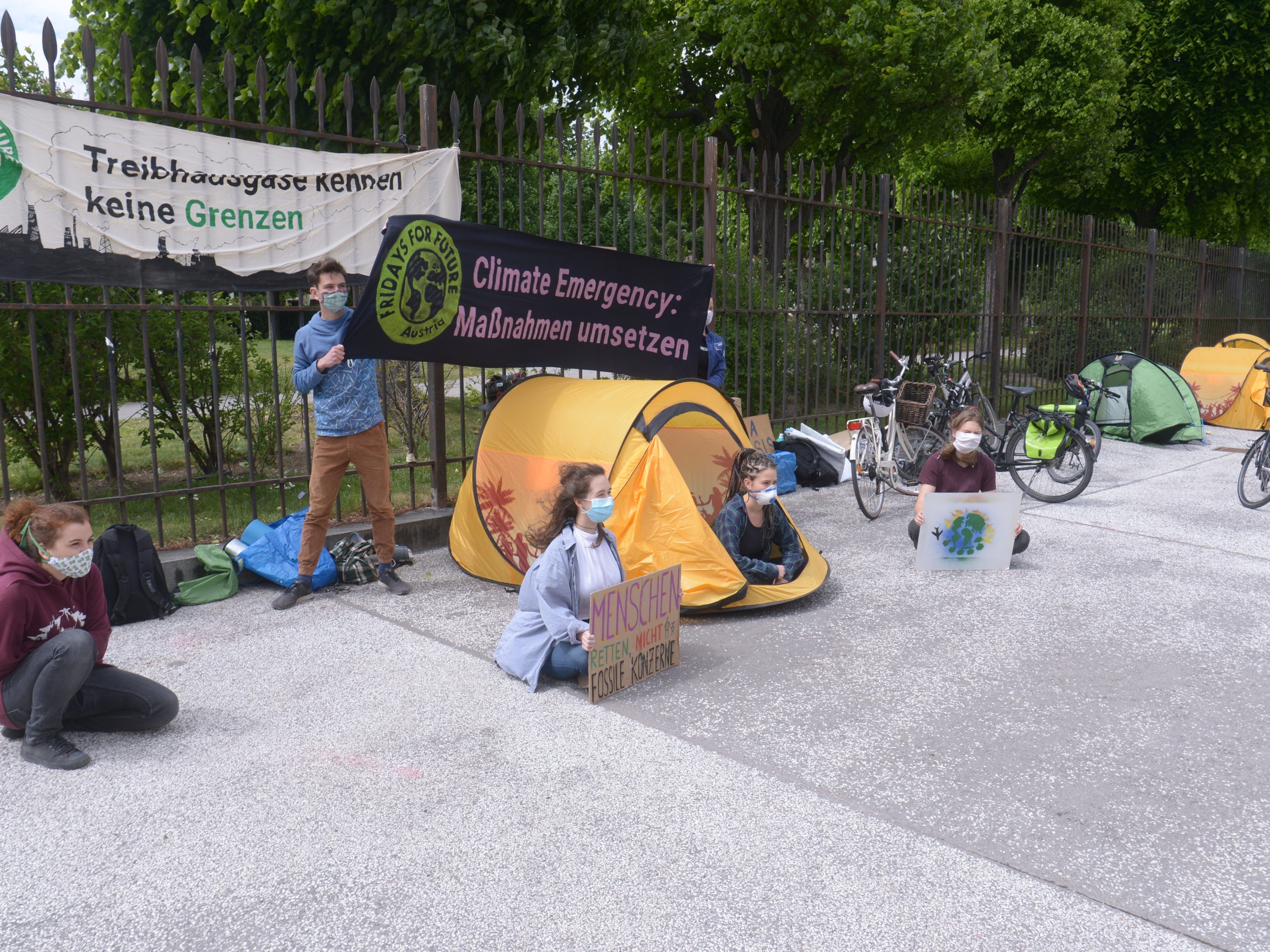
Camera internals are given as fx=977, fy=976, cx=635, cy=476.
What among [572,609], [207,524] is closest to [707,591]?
[572,609]

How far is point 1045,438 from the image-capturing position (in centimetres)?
891

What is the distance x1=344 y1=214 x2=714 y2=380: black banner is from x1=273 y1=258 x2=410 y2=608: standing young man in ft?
0.59

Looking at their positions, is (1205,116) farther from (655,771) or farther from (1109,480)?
(655,771)

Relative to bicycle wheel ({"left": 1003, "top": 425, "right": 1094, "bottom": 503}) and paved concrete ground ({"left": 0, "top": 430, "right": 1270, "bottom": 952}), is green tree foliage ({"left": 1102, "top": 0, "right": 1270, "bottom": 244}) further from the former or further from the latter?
paved concrete ground ({"left": 0, "top": 430, "right": 1270, "bottom": 952})

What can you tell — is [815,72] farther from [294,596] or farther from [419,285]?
[294,596]

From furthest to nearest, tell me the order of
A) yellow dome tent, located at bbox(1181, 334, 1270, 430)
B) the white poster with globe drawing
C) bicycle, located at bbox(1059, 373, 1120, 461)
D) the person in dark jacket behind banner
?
1. yellow dome tent, located at bbox(1181, 334, 1270, 430)
2. bicycle, located at bbox(1059, 373, 1120, 461)
3. the person in dark jacket behind banner
4. the white poster with globe drawing

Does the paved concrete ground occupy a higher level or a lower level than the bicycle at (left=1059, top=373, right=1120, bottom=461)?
lower

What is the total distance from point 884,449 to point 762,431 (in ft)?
3.55

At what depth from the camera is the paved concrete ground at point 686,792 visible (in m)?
2.69

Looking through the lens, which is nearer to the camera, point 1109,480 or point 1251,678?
point 1251,678

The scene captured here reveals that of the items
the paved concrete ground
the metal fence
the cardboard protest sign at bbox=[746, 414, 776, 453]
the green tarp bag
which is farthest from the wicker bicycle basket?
the green tarp bag

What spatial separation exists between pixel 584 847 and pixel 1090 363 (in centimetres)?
1196

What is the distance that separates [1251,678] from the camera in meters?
4.51

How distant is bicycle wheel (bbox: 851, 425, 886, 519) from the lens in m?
7.78
